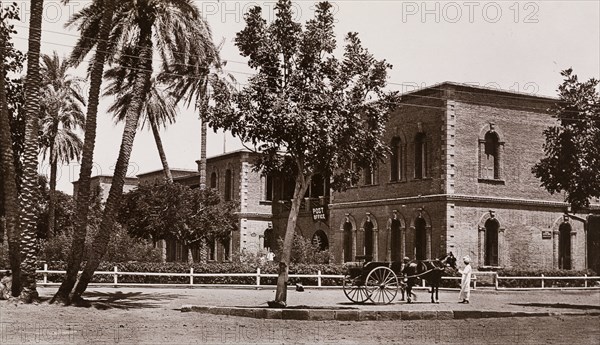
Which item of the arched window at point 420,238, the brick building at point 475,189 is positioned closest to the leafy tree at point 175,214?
the brick building at point 475,189

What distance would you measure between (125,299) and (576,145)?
14.7m

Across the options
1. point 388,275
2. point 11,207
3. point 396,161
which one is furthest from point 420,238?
point 11,207

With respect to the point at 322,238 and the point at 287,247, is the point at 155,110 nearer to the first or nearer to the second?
the point at 322,238

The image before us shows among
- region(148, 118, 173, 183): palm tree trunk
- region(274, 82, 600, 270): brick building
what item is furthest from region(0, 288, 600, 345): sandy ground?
region(148, 118, 173, 183): palm tree trunk

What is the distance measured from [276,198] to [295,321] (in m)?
36.0

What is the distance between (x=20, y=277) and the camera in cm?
2059

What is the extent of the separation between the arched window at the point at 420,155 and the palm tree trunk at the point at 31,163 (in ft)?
65.9

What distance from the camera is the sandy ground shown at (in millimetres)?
14172

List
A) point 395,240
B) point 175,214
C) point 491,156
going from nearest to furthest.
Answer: point 491,156, point 395,240, point 175,214

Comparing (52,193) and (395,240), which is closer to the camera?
(395,240)

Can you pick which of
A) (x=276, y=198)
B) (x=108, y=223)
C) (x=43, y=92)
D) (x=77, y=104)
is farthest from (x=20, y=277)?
(x=276, y=198)

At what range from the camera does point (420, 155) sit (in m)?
36.7

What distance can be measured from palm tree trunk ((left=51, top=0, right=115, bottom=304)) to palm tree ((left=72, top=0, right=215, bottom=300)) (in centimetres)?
36

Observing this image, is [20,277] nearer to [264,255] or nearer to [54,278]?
[54,278]
